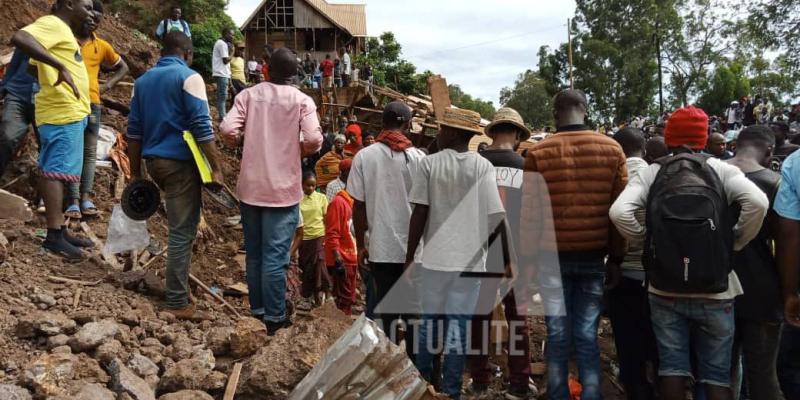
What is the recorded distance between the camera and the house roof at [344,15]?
3581cm

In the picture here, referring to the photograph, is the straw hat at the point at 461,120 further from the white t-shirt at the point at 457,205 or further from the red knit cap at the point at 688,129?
the red knit cap at the point at 688,129

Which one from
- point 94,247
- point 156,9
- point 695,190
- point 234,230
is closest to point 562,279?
point 695,190

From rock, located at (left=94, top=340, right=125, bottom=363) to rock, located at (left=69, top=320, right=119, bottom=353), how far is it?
4 cm

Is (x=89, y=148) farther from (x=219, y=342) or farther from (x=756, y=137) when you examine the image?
(x=756, y=137)

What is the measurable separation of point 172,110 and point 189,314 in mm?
1321

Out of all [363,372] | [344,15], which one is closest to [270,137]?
[363,372]

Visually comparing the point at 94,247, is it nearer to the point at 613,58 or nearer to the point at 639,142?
the point at 639,142

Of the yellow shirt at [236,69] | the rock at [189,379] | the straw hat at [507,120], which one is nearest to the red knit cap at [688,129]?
the straw hat at [507,120]

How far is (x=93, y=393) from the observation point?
8.13 feet

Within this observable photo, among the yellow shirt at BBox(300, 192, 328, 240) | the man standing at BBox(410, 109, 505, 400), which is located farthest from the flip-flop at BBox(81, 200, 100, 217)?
the man standing at BBox(410, 109, 505, 400)

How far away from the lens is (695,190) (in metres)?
2.71

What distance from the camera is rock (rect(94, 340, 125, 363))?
2.88 meters

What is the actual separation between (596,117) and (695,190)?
135 feet

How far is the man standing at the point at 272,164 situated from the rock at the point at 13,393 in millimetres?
1509
